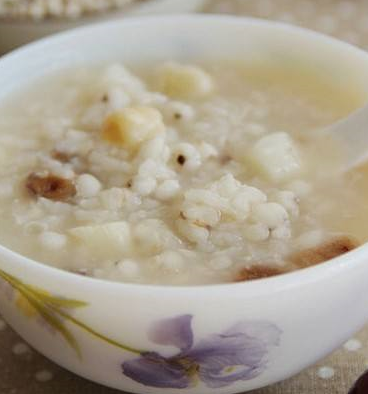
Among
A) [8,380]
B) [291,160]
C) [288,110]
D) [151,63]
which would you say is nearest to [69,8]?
[151,63]

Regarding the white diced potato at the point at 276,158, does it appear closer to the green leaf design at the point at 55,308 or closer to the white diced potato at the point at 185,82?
the white diced potato at the point at 185,82

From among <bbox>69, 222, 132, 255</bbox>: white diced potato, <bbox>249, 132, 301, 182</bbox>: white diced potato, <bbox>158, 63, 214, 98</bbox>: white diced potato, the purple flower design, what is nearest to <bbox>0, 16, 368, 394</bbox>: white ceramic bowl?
the purple flower design

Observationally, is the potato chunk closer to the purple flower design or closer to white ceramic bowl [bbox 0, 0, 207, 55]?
the purple flower design

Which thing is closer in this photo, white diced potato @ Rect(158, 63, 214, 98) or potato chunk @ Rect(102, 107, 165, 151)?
potato chunk @ Rect(102, 107, 165, 151)

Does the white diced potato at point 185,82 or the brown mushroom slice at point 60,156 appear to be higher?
the white diced potato at point 185,82

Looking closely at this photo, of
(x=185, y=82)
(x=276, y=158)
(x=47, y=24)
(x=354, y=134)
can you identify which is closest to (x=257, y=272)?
(x=276, y=158)

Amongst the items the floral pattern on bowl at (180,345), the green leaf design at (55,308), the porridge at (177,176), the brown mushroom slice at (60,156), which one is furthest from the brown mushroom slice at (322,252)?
the brown mushroom slice at (60,156)
